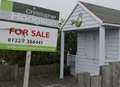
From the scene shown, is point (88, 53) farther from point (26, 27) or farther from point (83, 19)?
point (26, 27)

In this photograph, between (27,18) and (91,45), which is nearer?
(27,18)

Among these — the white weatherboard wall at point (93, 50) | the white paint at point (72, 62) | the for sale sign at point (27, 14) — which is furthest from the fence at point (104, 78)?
the white paint at point (72, 62)

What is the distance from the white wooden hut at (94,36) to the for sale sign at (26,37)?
6295 mm

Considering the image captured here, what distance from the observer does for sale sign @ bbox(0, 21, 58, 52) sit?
14.1 feet

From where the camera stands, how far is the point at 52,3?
62.3 feet

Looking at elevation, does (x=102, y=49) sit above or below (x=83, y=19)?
below

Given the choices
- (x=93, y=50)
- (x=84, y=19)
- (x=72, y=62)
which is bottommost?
(x=72, y=62)

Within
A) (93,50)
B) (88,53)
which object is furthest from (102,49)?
(88,53)

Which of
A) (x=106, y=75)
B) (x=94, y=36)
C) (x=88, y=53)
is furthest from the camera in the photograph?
(x=88, y=53)

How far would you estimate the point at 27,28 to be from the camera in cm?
450

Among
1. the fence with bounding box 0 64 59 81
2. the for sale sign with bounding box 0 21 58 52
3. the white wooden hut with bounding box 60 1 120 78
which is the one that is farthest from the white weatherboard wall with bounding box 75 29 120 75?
the for sale sign with bounding box 0 21 58 52

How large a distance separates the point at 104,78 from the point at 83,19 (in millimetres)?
7201

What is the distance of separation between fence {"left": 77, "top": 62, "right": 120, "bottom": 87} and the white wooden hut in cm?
504

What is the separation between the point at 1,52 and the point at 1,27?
9.51 m
